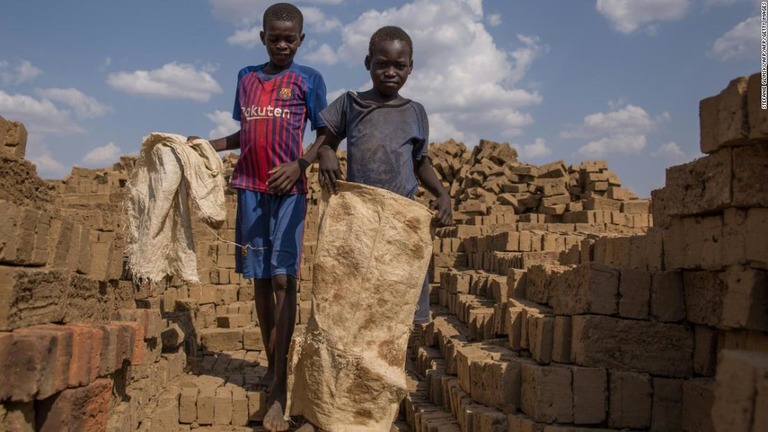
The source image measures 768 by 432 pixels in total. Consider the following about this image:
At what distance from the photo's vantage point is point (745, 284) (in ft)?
10.6

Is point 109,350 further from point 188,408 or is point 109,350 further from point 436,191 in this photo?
point 436,191

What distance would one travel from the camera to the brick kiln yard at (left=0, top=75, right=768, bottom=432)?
8.95 feet

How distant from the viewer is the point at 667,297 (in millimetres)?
3965

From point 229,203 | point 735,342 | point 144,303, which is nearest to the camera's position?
point 735,342

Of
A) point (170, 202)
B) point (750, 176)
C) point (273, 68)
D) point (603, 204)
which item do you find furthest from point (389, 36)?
point (603, 204)

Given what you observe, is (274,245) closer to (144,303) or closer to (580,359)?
(144,303)

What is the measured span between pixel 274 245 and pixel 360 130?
0.95 metres

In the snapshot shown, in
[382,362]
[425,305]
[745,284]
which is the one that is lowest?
[382,362]

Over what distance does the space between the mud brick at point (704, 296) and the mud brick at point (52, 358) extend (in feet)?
10.5

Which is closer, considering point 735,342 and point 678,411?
point 735,342

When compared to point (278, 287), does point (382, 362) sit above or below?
below

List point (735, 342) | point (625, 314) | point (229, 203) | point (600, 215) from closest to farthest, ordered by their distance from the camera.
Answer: point (735, 342) < point (625, 314) < point (600, 215) < point (229, 203)

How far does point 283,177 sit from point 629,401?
2.37m

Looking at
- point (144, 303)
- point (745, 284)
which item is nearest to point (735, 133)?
point (745, 284)
